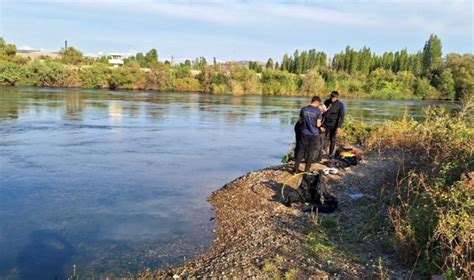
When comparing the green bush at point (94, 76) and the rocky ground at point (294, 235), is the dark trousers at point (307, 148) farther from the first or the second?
the green bush at point (94, 76)

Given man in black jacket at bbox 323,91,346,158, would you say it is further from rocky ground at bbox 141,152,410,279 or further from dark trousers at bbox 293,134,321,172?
dark trousers at bbox 293,134,321,172

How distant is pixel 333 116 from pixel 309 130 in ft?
7.19

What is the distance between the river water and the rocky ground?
56 cm

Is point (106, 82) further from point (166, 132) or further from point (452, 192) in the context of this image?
point (452, 192)

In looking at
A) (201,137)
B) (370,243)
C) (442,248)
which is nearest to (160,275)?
(370,243)

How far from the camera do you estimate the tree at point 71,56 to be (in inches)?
2879

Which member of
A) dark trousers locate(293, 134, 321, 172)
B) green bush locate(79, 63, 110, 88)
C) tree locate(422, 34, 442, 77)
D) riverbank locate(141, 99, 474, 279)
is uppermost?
tree locate(422, 34, 442, 77)

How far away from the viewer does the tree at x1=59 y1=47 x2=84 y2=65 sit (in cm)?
7312

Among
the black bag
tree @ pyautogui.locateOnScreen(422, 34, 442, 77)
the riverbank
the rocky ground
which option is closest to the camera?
the riverbank

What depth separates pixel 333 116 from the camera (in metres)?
11.9

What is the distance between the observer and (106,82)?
6506 cm

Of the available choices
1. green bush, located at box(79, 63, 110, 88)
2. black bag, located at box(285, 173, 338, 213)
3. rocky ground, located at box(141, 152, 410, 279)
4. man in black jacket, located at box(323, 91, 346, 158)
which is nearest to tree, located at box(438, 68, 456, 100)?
green bush, located at box(79, 63, 110, 88)

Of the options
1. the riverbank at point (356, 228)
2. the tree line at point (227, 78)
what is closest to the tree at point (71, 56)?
the tree line at point (227, 78)

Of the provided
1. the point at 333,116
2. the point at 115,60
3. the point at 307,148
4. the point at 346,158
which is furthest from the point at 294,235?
the point at 115,60
